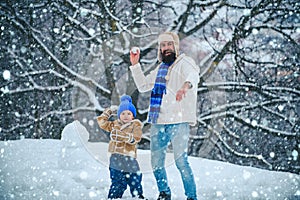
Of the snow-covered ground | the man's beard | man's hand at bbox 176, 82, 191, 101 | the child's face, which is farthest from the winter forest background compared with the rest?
man's hand at bbox 176, 82, 191, 101

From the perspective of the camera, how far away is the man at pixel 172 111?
1.81 m

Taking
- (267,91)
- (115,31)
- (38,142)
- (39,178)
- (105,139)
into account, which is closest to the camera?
(39,178)

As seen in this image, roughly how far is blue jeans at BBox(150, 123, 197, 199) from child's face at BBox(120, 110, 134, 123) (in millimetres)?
197

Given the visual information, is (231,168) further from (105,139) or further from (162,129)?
(105,139)

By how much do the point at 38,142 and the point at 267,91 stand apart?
2.54 metres

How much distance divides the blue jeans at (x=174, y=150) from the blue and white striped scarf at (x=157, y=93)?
0.05 metres

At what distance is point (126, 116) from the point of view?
2.02m

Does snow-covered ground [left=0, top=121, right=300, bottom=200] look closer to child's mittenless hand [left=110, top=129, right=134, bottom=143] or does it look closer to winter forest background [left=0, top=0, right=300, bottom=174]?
child's mittenless hand [left=110, top=129, right=134, bottom=143]

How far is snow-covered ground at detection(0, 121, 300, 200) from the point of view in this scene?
→ 78.8 inches

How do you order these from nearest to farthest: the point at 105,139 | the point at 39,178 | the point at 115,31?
the point at 39,178
the point at 115,31
the point at 105,139

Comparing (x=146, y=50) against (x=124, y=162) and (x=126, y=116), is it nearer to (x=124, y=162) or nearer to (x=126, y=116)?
(x=126, y=116)

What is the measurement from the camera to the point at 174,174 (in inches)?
90.8

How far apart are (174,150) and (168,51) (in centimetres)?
55

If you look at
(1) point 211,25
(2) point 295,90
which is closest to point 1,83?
(1) point 211,25
